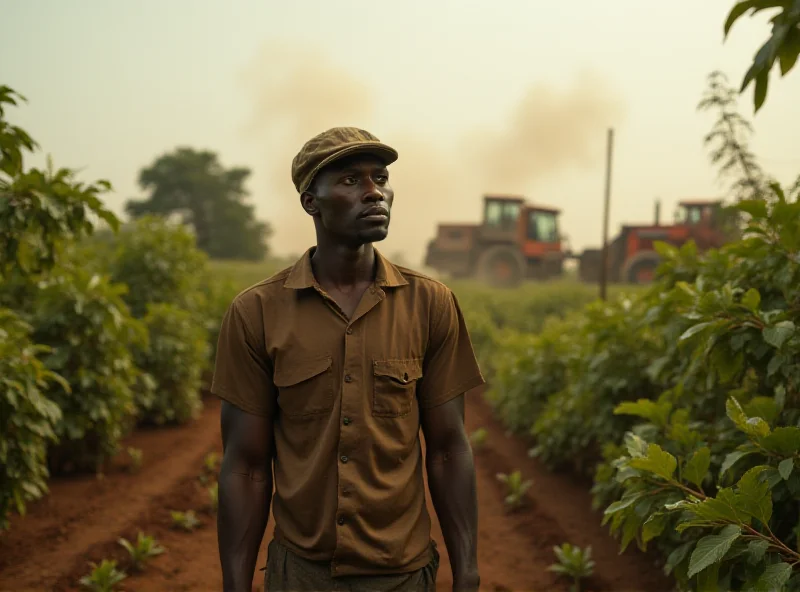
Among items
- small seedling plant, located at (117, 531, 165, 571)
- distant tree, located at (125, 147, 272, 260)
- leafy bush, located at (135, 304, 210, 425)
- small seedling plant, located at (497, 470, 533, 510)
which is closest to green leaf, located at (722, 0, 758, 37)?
small seedling plant, located at (117, 531, 165, 571)

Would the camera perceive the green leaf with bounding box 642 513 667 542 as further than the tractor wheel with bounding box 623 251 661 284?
No

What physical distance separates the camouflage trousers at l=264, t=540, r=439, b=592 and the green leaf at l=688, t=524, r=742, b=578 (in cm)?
79

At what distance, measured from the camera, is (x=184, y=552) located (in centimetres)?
567

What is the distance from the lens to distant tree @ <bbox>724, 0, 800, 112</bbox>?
6.15 ft

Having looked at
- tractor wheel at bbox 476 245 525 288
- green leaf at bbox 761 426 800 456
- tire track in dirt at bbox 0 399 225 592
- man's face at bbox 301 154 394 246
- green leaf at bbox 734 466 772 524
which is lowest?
tire track in dirt at bbox 0 399 225 592

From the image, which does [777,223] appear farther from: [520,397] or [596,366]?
[520,397]

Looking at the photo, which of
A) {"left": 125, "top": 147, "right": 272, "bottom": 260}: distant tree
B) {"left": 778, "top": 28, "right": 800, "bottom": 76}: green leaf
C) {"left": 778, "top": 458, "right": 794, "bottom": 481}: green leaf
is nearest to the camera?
{"left": 778, "top": 28, "right": 800, "bottom": 76}: green leaf

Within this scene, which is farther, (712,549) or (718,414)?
(718,414)

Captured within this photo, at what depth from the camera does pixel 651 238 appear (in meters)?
28.1

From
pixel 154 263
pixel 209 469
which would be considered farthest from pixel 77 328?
pixel 154 263

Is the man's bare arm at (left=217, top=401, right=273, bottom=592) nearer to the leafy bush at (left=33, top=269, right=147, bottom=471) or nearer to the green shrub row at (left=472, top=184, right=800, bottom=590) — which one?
the green shrub row at (left=472, top=184, right=800, bottom=590)

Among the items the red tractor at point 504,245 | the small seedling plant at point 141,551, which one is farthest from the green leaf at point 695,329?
the red tractor at point 504,245

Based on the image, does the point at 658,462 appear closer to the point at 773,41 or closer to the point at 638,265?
the point at 773,41

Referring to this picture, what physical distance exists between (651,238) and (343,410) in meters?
27.6
